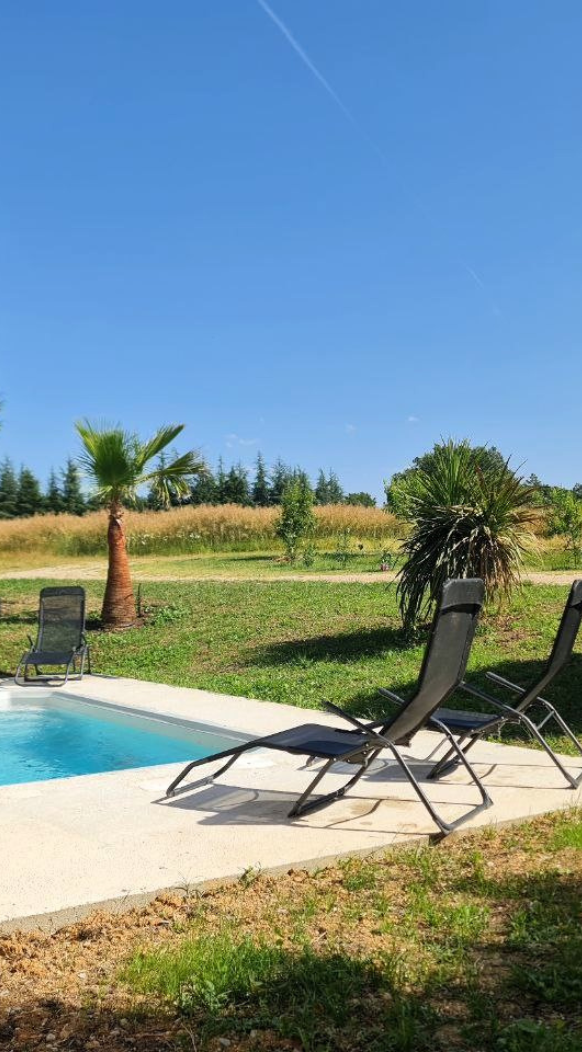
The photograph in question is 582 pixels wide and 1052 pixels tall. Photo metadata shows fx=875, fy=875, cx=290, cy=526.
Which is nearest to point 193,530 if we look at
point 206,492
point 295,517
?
point 295,517

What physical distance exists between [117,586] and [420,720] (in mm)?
10742

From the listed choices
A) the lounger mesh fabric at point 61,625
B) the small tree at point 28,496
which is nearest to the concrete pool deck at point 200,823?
the lounger mesh fabric at point 61,625

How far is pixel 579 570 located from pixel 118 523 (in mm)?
11532

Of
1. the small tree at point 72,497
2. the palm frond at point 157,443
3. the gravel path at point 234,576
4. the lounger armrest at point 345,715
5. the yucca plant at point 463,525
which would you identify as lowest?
the gravel path at point 234,576

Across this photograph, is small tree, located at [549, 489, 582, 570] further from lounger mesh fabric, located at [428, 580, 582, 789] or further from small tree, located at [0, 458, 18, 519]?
small tree, located at [0, 458, 18, 519]

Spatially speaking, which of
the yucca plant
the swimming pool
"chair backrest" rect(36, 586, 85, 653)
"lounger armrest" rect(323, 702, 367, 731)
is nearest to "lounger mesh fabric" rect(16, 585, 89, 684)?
"chair backrest" rect(36, 586, 85, 653)

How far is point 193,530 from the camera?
34688 mm

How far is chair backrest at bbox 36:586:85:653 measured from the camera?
1036 centimetres

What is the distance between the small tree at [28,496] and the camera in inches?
2089

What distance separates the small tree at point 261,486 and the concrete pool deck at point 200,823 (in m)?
49.7

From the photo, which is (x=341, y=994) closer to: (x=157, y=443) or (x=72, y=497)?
(x=157, y=443)

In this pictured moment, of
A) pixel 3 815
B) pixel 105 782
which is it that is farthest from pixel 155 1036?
pixel 105 782

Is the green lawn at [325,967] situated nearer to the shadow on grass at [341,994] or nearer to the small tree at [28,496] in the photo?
the shadow on grass at [341,994]

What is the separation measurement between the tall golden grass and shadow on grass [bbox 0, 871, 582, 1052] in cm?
3027
